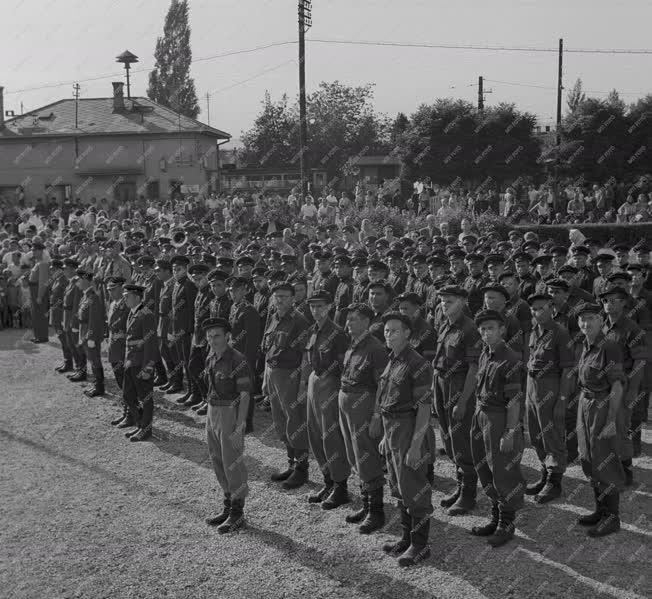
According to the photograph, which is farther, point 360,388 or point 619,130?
point 619,130

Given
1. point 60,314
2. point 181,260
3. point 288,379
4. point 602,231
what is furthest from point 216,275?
point 602,231

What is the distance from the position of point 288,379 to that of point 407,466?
2494 millimetres

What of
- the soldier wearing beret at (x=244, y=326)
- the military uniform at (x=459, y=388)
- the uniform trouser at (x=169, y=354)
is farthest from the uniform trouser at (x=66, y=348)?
the military uniform at (x=459, y=388)

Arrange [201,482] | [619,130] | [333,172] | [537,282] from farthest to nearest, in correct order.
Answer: [333,172], [619,130], [537,282], [201,482]

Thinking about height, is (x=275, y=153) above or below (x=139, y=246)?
above

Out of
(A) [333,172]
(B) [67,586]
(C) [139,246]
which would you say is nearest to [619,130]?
(C) [139,246]

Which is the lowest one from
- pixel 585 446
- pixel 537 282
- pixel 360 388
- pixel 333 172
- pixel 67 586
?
pixel 67 586

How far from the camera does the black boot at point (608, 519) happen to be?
6645 mm

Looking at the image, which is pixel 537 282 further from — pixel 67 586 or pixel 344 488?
pixel 67 586

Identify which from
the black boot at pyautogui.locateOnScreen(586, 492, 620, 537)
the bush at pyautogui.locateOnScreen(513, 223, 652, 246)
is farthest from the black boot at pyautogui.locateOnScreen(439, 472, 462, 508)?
the bush at pyautogui.locateOnScreen(513, 223, 652, 246)

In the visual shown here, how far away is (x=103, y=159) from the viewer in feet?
138

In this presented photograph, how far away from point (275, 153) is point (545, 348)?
51.1 meters

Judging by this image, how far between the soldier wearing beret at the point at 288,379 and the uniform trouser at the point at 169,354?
4.09 m

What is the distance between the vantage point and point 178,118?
43.7 meters
